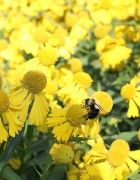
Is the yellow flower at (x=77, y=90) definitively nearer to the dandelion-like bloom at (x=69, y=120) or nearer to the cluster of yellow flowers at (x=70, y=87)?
the cluster of yellow flowers at (x=70, y=87)

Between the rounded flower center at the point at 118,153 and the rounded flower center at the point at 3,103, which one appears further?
the rounded flower center at the point at 118,153

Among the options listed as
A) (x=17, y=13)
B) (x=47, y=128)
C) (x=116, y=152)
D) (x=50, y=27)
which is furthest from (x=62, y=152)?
(x=17, y=13)

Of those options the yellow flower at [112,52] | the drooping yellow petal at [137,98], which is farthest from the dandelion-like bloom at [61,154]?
the yellow flower at [112,52]

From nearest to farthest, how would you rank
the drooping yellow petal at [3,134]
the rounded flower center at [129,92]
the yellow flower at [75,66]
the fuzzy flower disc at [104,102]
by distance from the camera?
the drooping yellow petal at [3,134]
the fuzzy flower disc at [104,102]
the rounded flower center at [129,92]
the yellow flower at [75,66]

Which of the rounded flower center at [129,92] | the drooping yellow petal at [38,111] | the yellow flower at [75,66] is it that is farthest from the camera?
the yellow flower at [75,66]

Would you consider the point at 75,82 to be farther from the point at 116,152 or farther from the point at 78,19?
the point at 78,19

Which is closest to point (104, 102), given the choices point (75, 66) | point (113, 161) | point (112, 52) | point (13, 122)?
point (113, 161)
